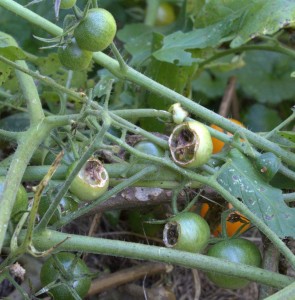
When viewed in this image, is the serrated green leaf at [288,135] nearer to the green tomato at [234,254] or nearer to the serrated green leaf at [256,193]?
the serrated green leaf at [256,193]

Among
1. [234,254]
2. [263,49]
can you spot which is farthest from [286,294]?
[263,49]

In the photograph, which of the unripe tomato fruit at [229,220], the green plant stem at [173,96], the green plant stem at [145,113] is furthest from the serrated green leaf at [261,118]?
the green plant stem at [145,113]

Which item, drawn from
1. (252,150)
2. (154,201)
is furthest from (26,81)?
(252,150)

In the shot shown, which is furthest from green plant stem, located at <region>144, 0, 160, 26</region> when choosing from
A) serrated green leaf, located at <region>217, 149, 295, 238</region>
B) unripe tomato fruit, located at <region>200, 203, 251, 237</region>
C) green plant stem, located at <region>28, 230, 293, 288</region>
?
green plant stem, located at <region>28, 230, 293, 288</region>

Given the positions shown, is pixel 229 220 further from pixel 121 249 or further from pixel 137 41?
pixel 137 41

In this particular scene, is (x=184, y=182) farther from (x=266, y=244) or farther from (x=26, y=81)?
(x=26, y=81)

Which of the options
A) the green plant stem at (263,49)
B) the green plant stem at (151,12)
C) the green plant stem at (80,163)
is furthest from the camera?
the green plant stem at (151,12)
